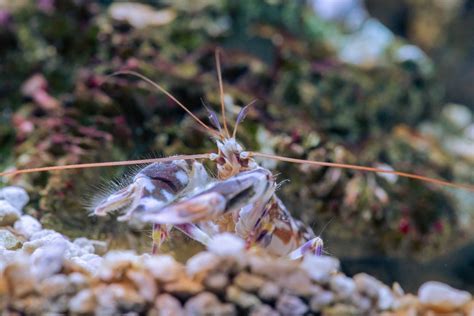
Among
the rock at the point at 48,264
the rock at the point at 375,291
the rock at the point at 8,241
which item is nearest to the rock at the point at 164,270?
the rock at the point at 48,264

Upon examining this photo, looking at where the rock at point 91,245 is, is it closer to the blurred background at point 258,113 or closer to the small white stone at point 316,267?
the blurred background at point 258,113

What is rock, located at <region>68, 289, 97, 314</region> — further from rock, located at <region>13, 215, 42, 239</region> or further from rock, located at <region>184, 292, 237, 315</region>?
rock, located at <region>13, 215, 42, 239</region>

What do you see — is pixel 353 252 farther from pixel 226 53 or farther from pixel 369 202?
pixel 226 53

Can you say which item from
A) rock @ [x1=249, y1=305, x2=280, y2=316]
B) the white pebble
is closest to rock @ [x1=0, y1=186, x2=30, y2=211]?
rock @ [x1=249, y1=305, x2=280, y2=316]

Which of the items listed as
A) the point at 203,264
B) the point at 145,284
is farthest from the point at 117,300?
the point at 203,264

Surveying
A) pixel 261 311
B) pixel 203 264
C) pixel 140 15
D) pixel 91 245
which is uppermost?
pixel 140 15

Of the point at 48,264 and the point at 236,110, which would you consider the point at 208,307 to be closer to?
the point at 48,264
